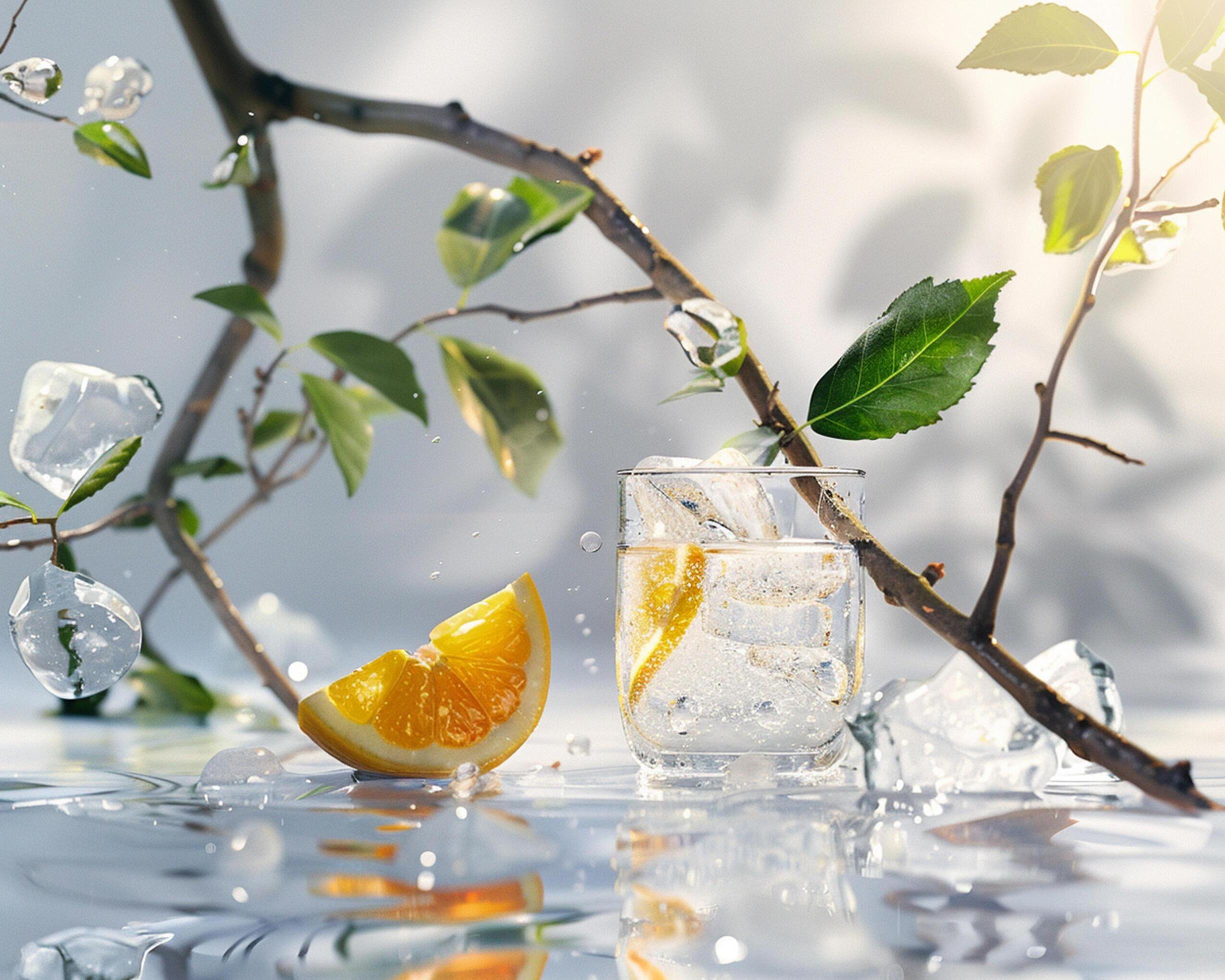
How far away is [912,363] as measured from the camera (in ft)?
1.83

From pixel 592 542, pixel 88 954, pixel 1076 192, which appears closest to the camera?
pixel 88 954

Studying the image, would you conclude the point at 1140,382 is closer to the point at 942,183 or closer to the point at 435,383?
the point at 942,183

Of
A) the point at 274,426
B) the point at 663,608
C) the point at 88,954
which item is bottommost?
the point at 88,954

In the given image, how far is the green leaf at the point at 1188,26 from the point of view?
22.8 inches

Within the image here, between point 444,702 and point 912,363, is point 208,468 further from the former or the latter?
point 912,363

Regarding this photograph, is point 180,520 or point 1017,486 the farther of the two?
point 180,520

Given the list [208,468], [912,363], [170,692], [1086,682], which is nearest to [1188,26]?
[912,363]

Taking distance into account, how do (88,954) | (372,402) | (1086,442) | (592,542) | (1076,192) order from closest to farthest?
(88,954), (1086,442), (1076,192), (592,542), (372,402)

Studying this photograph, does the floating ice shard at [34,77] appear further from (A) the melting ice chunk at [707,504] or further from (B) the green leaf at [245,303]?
(A) the melting ice chunk at [707,504]

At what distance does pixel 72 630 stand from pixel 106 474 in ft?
0.34

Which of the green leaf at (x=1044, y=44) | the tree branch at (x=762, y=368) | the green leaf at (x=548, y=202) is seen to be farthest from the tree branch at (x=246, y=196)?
the green leaf at (x=1044, y=44)

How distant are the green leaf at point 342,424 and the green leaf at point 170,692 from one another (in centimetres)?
22

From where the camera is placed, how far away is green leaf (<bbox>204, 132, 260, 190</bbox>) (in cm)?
77

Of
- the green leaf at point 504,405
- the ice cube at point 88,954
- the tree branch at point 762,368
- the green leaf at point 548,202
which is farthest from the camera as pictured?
the green leaf at point 504,405
